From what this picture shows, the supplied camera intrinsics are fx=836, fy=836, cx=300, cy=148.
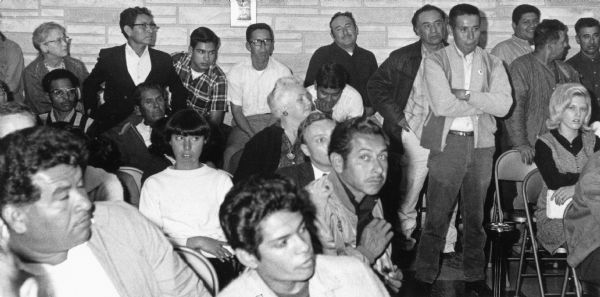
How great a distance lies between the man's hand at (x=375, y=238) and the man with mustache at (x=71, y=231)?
76 cm

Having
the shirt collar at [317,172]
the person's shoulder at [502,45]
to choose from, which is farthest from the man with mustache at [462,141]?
the shirt collar at [317,172]

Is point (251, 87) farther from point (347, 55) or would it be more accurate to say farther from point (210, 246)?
point (210, 246)

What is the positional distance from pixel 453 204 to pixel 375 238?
2.22m

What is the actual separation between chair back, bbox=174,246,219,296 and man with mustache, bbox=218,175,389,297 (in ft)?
1.66

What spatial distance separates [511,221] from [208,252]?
1.94 metres

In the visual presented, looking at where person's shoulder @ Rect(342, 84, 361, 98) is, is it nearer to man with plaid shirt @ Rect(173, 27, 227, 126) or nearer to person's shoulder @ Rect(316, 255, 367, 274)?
man with plaid shirt @ Rect(173, 27, 227, 126)

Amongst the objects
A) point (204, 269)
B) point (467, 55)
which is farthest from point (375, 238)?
point (467, 55)

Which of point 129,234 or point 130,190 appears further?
point 130,190

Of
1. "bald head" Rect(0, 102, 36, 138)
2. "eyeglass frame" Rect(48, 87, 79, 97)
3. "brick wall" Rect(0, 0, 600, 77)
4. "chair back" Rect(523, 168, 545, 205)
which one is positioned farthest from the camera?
"brick wall" Rect(0, 0, 600, 77)

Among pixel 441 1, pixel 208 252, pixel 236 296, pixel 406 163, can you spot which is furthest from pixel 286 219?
pixel 441 1

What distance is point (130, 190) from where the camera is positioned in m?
4.02

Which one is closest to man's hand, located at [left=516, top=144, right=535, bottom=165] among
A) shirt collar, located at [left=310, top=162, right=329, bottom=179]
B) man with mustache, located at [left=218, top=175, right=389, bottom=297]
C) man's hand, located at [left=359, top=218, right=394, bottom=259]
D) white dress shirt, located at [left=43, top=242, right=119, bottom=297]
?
shirt collar, located at [left=310, top=162, right=329, bottom=179]

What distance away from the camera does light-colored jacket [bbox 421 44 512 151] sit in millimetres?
4762

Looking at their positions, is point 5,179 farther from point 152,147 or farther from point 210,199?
point 152,147
